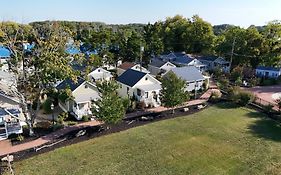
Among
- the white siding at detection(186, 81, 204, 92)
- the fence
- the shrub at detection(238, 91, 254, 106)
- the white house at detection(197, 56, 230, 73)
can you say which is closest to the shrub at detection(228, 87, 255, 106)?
the shrub at detection(238, 91, 254, 106)

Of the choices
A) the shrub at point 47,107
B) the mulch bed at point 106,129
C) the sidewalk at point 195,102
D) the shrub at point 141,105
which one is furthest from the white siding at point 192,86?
the shrub at point 47,107

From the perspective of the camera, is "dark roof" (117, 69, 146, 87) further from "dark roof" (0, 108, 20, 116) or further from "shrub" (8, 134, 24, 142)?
"shrub" (8, 134, 24, 142)

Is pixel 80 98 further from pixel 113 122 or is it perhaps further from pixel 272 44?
pixel 272 44

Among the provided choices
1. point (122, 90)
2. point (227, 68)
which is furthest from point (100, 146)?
point (227, 68)

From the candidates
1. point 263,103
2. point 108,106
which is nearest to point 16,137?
point 108,106

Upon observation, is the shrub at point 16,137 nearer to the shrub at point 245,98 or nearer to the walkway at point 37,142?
the walkway at point 37,142

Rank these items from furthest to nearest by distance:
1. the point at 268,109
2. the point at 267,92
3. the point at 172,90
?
the point at 267,92
the point at 268,109
the point at 172,90
